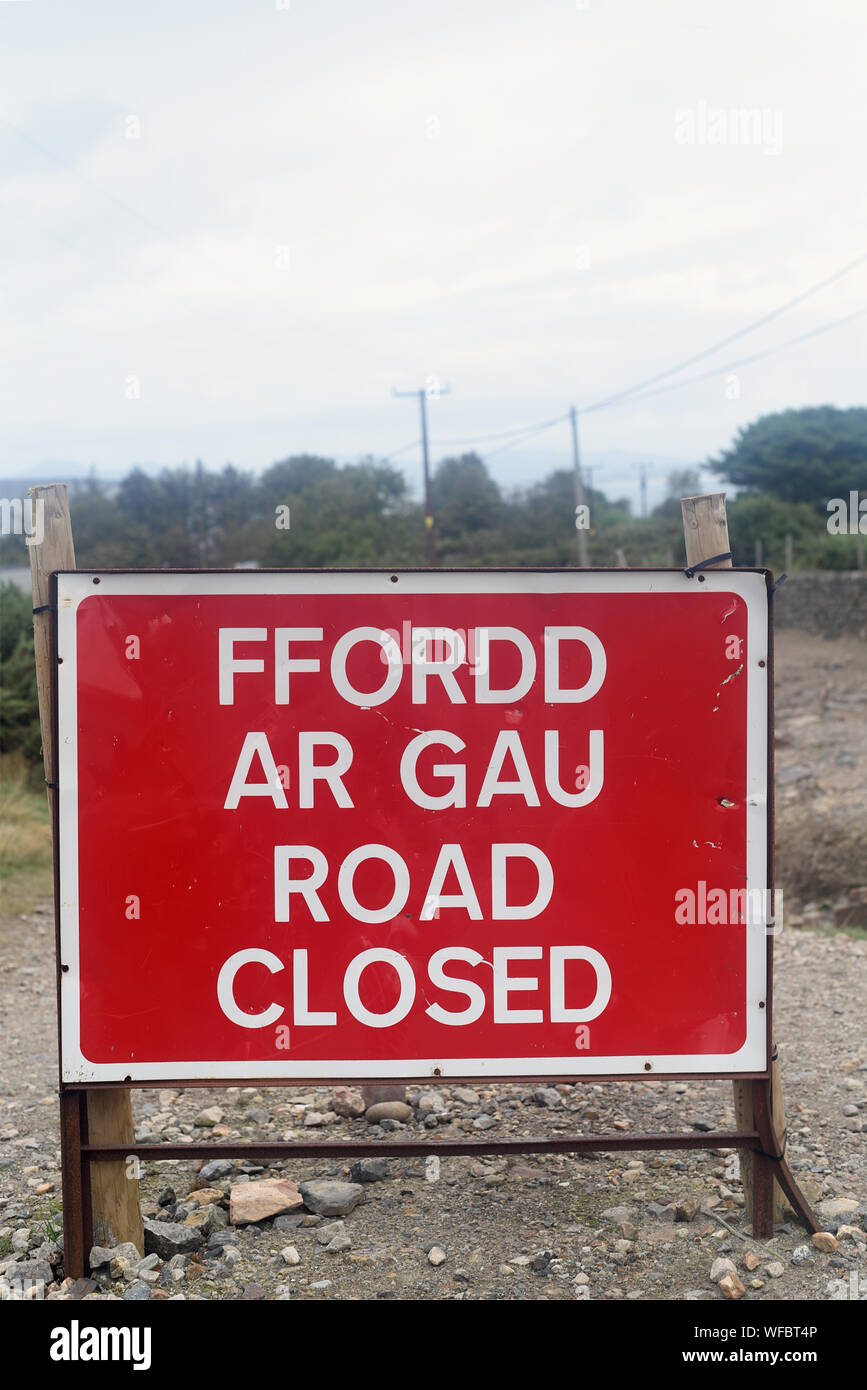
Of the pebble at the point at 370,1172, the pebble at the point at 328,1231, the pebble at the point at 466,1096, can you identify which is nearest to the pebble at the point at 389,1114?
the pebble at the point at 466,1096

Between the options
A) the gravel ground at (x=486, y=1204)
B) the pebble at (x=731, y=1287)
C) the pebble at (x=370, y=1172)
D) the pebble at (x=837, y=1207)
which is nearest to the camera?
the pebble at (x=731, y=1287)

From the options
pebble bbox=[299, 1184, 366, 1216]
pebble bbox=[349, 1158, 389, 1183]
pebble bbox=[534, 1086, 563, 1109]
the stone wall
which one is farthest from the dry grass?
the stone wall

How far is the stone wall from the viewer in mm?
21078

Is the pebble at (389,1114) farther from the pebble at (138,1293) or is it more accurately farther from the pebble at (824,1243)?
the pebble at (824,1243)

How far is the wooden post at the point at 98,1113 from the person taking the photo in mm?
2938

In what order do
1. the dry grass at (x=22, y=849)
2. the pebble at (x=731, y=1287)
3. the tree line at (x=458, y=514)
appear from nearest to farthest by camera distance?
the pebble at (x=731, y=1287), the dry grass at (x=22, y=849), the tree line at (x=458, y=514)

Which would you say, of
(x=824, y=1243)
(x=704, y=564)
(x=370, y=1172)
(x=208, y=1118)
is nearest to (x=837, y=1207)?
(x=824, y=1243)

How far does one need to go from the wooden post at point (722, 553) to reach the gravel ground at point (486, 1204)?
0.14m

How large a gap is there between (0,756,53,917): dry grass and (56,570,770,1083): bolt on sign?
5.31m

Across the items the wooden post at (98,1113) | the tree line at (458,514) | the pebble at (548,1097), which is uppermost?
the tree line at (458,514)

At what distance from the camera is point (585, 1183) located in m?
3.41

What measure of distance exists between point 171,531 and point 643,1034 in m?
56.8

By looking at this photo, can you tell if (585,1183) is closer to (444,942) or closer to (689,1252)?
(689,1252)

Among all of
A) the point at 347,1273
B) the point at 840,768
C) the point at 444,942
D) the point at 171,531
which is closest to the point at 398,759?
the point at 444,942
